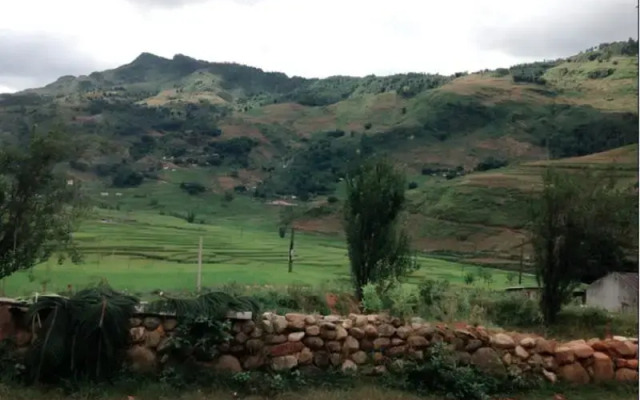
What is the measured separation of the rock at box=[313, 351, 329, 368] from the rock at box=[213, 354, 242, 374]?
3.00ft

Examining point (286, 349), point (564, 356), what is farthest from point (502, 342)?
point (286, 349)

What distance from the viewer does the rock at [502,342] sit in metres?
8.09

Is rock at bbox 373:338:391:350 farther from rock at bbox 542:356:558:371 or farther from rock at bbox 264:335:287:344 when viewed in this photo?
rock at bbox 542:356:558:371

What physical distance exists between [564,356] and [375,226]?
28.8 feet

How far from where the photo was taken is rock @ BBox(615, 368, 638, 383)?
26.7 feet

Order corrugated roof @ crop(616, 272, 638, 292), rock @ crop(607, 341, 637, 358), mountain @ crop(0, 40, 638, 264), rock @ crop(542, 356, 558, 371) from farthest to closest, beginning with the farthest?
mountain @ crop(0, 40, 638, 264) → corrugated roof @ crop(616, 272, 638, 292) → rock @ crop(607, 341, 637, 358) → rock @ crop(542, 356, 558, 371)

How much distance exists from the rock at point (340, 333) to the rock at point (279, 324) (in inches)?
24.7

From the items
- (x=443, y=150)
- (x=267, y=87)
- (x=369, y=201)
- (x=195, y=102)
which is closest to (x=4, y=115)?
(x=195, y=102)

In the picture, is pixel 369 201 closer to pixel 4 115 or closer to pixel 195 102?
pixel 4 115

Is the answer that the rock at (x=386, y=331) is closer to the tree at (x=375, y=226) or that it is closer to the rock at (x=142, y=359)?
the rock at (x=142, y=359)

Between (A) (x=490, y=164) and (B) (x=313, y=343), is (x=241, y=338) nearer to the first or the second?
(B) (x=313, y=343)

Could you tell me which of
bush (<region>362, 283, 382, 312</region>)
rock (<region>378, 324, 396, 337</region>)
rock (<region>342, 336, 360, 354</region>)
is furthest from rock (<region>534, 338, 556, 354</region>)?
rock (<region>342, 336, 360, 354</region>)

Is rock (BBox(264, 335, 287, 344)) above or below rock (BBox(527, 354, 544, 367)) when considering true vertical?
above

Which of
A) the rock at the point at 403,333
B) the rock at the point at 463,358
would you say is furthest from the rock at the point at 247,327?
the rock at the point at 463,358
